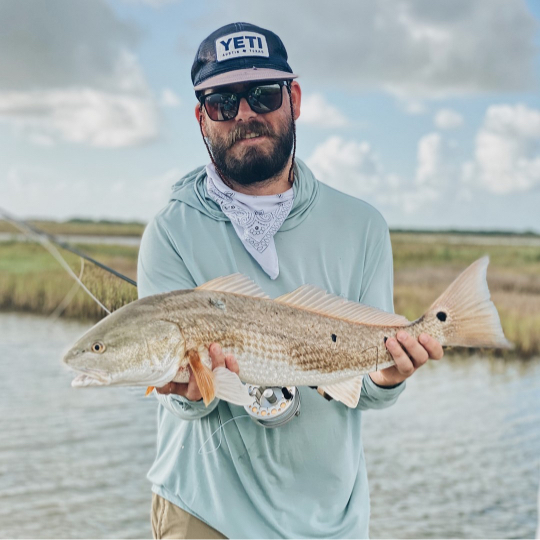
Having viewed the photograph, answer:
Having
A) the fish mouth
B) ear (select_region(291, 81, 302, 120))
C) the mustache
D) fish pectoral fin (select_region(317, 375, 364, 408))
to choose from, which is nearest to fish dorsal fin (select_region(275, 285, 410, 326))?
fish pectoral fin (select_region(317, 375, 364, 408))

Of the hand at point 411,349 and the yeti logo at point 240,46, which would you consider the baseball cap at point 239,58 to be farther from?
the hand at point 411,349

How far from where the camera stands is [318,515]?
3.51 meters

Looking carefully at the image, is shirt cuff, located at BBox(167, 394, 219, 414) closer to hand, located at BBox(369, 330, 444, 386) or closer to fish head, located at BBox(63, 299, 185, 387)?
fish head, located at BBox(63, 299, 185, 387)

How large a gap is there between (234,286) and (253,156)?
0.89m

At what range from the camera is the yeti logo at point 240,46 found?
→ 363 cm

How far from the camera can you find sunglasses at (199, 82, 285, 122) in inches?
142

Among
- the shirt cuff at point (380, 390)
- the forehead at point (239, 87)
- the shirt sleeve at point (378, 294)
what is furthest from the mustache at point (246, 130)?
the shirt cuff at point (380, 390)

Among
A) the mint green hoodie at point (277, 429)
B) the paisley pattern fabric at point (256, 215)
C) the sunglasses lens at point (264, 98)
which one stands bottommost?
the mint green hoodie at point (277, 429)

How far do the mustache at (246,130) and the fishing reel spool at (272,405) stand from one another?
1.28 m

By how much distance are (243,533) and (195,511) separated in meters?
0.27

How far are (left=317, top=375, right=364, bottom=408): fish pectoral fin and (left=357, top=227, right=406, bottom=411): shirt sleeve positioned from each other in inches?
12.9

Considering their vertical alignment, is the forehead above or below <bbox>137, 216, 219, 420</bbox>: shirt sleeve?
above

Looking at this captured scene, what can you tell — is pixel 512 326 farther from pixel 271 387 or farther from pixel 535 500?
pixel 271 387

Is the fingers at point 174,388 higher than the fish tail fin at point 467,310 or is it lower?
lower
